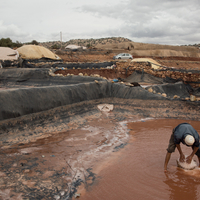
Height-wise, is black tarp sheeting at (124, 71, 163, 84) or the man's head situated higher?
black tarp sheeting at (124, 71, 163, 84)

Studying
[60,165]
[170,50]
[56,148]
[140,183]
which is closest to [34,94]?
[56,148]

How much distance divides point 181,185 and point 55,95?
478cm

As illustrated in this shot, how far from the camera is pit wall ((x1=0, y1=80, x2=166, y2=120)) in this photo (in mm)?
5273

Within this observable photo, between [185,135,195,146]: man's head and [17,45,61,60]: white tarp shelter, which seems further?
[17,45,61,60]: white tarp shelter

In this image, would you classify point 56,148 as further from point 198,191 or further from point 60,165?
point 198,191

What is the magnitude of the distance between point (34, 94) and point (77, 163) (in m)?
2.98

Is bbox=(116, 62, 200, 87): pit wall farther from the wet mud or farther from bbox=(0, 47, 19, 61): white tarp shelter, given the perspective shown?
bbox=(0, 47, 19, 61): white tarp shelter

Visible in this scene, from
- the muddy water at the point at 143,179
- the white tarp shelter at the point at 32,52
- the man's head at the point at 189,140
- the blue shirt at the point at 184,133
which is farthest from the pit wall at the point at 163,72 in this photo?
the man's head at the point at 189,140

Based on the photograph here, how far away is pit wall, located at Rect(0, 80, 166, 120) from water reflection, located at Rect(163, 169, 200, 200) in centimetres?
406

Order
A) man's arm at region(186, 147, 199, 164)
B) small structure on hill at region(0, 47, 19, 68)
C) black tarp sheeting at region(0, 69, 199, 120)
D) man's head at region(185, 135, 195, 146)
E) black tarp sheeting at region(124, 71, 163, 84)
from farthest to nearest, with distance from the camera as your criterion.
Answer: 1. small structure on hill at region(0, 47, 19, 68)
2. black tarp sheeting at region(124, 71, 163, 84)
3. black tarp sheeting at region(0, 69, 199, 120)
4. man's arm at region(186, 147, 199, 164)
5. man's head at region(185, 135, 195, 146)

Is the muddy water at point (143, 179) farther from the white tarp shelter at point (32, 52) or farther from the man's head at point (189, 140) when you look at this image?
the white tarp shelter at point (32, 52)

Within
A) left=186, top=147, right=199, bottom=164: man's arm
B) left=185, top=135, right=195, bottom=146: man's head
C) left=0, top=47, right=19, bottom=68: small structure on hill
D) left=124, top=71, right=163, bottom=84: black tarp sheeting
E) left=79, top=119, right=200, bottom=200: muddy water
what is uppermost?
left=0, top=47, right=19, bottom=68: small structure on hill

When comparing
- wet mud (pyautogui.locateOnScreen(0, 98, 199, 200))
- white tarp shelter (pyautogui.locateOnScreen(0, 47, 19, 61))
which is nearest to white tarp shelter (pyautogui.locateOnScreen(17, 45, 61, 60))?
white tarp shelter (pyautogui.locateOnScreen(0, 47, 19, 61))

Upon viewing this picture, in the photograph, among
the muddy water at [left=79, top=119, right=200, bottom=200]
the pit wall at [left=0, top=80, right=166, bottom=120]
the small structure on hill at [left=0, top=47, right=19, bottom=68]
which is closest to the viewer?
the muddy water at [left=79, top=119, right=200, bottom=200]
